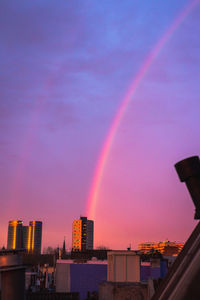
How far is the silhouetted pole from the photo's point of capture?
14.1ft

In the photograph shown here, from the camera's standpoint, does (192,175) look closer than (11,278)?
Yes

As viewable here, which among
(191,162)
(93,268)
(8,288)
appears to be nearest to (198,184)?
(191,162)

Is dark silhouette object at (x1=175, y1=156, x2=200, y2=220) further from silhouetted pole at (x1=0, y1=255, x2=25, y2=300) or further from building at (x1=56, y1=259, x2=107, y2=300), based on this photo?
building at (x1=56, y1=259, x2=107, y2=300)

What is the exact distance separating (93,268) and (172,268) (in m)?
33.9

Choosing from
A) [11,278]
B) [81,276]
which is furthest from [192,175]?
[81,276]

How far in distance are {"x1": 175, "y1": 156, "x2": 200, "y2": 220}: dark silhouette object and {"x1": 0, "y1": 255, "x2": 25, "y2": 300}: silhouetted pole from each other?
2.41 metres

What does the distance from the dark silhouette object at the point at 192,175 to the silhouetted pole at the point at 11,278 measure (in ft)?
7.89

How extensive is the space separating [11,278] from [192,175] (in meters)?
2.65

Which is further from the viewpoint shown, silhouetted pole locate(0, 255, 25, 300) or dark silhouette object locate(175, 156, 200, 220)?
silhouetted pole locate(0, 255, 25, 300)

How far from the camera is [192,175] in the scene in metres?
3.66

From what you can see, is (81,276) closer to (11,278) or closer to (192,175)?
(11,278)

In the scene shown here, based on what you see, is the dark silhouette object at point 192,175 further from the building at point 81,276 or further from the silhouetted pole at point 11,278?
the building at point 81,276

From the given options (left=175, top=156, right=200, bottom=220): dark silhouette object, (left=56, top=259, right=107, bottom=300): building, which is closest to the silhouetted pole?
(left=175, top=156, right=200, bottom=220): dark silhouette object

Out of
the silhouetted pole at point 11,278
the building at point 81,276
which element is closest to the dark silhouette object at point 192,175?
the silhouetted pole at point 11,278
